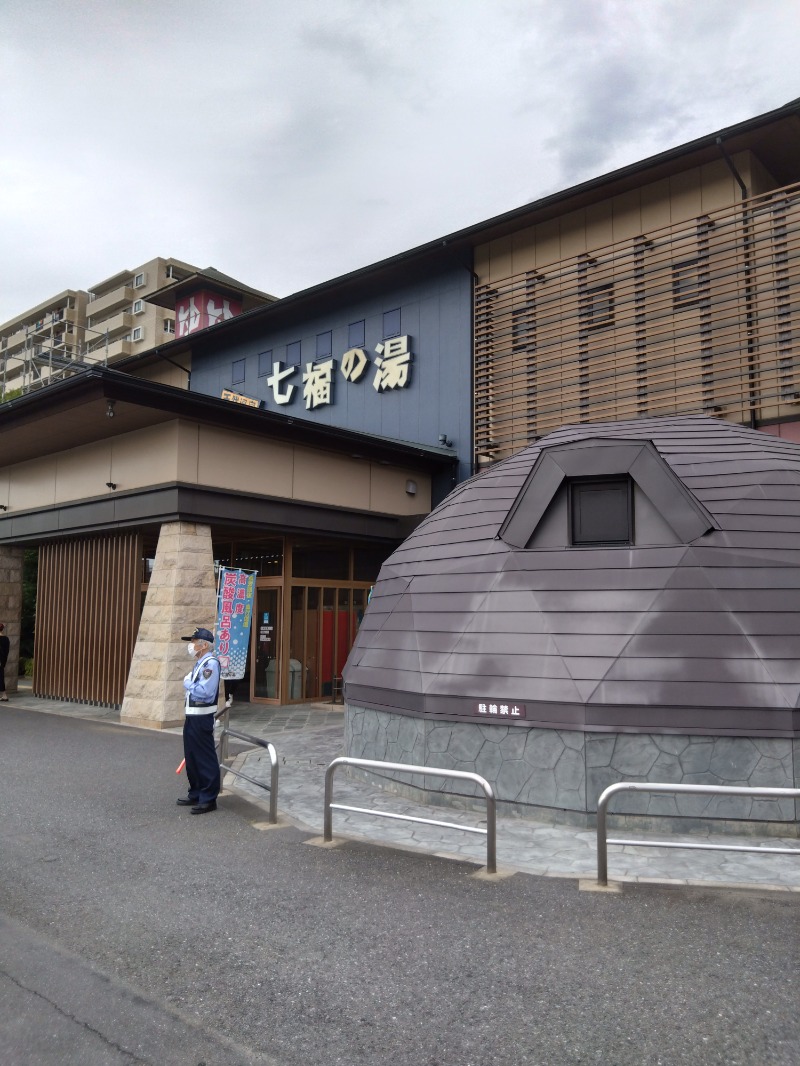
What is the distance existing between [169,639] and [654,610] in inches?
343

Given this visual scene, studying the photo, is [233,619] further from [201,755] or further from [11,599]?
[11,599]

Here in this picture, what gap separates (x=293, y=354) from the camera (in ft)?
76.8

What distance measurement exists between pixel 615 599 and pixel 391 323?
45.2 ft

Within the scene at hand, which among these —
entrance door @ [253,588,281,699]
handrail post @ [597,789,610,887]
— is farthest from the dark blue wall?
handrail post @ [597,789,610,887]

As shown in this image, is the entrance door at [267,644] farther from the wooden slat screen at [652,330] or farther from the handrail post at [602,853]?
the handrail post at [602,853]

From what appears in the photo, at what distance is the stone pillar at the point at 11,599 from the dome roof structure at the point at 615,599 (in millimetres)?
13441

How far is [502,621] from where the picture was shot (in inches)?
354

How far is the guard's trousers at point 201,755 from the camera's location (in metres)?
8.44

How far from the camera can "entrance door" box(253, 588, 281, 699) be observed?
17.5 meters

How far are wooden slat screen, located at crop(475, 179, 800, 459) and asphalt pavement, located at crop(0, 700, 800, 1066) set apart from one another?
1067cm

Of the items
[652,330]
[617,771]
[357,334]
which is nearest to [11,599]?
[357,334]

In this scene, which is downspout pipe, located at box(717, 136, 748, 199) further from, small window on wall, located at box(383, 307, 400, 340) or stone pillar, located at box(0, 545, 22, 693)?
stone pillar, located at box(0, 545, 22, 693)

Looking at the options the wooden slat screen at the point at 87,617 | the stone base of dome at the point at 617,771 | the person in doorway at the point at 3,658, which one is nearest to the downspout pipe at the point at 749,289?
the stone base of dome at the point at 617,771

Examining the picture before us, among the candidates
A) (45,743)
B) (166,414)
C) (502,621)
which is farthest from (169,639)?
(502,621)
